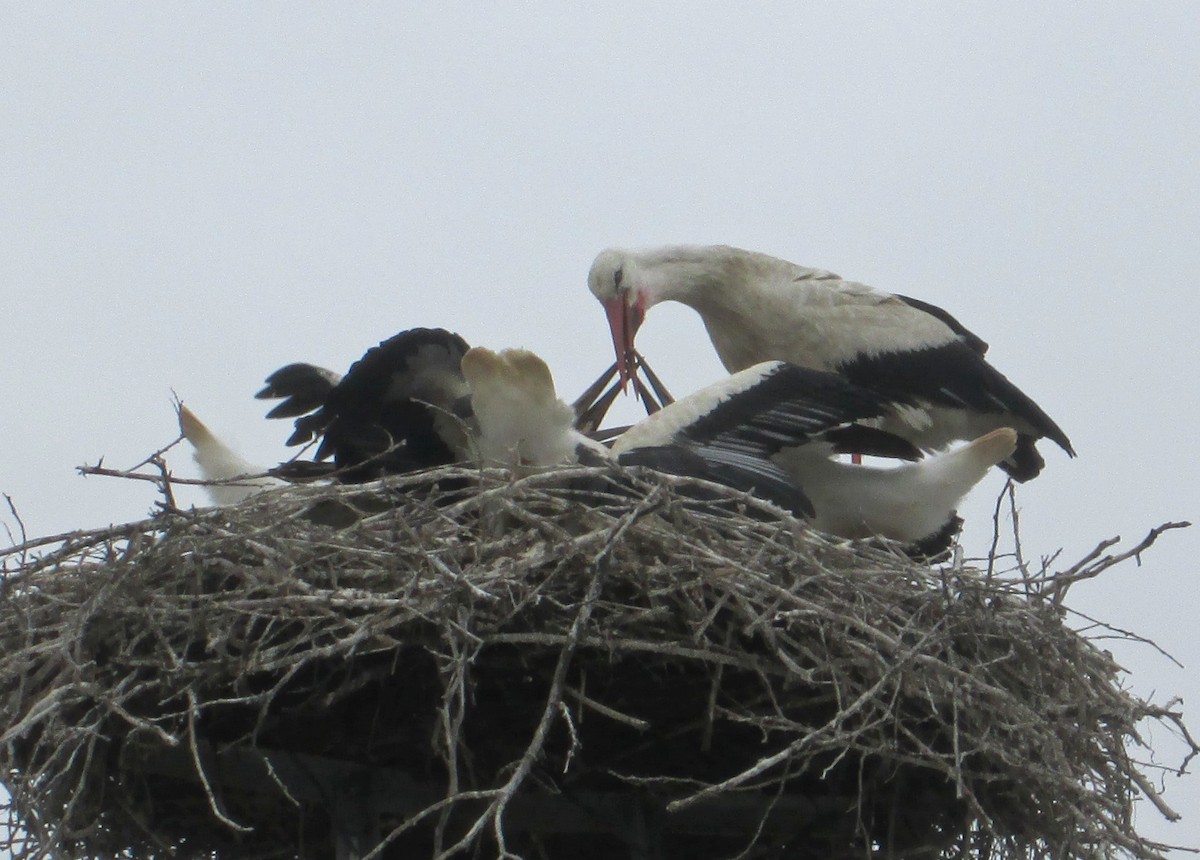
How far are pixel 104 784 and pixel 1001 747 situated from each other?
1.66m

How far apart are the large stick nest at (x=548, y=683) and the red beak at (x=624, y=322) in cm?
167

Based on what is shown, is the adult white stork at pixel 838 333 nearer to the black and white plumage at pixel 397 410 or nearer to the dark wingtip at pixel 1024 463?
the dark wingtip at pixel 1024 463

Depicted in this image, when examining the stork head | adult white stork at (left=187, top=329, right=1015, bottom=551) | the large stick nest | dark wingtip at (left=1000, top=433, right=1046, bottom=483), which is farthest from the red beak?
the large stick nest

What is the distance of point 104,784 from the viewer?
3.36 meters

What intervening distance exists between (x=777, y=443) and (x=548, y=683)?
3.85 ft

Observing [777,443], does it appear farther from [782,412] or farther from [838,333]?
[838,333]

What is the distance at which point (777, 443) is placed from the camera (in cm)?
418

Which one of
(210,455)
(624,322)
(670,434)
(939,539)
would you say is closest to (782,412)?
(670,434)

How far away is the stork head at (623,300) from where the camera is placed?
526 cm

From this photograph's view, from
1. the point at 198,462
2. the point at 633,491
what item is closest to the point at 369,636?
the point at 633,491

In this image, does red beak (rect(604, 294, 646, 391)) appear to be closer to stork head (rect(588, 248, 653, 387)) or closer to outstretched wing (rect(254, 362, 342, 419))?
stork head (rect(588, 248, 653, 387))

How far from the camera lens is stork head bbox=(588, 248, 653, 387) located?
207 inches

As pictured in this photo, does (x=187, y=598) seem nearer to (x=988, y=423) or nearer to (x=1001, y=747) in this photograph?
(x=1001, y=747)

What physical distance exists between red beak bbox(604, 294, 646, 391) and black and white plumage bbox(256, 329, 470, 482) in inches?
40.2
